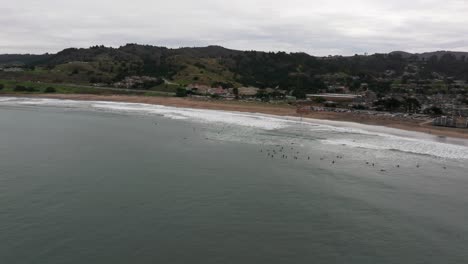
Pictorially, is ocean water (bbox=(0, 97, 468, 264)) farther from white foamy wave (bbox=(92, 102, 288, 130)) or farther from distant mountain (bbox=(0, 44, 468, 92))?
distant mountain (bbox=(0, 44, 468, 92))

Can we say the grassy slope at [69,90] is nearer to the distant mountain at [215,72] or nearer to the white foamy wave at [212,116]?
the distant mountain at [215,72]

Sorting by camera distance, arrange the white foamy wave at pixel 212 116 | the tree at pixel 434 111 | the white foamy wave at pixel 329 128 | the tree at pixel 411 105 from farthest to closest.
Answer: the tree at pixel 411 105 < the tree at pixel 434 111 < the white foamy wave at pixel 212 116 < the white foamy wave at pixel 329 128

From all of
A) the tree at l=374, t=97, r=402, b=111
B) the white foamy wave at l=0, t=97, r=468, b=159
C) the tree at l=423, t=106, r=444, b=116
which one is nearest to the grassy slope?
the white foamy wave at l=0, t=97, r=468, b=159

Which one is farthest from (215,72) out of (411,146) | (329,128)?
(411,146)

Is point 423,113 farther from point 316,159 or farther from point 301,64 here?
point 301,64

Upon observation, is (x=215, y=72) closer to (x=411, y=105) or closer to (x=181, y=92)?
(x=181, y=92)

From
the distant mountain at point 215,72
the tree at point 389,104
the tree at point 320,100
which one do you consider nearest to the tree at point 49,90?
the distant mountain at point 215,72

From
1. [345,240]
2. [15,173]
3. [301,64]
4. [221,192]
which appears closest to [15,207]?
[15,173]

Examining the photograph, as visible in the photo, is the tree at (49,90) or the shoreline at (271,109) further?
the tree at (49,90)
